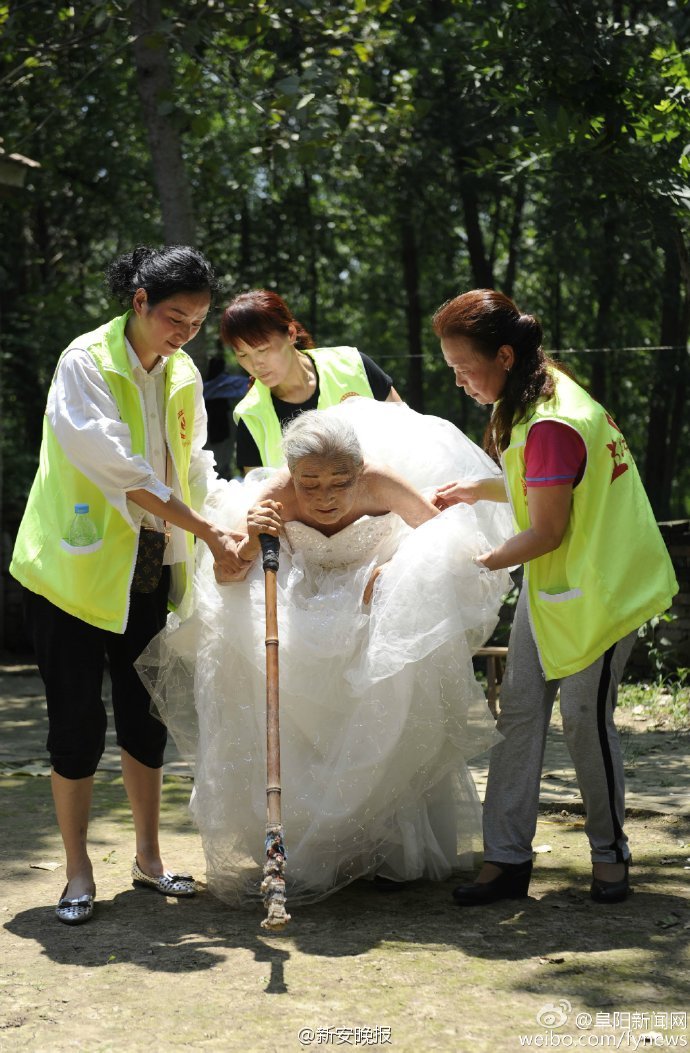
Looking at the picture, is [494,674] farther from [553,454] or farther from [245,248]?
[245,248]

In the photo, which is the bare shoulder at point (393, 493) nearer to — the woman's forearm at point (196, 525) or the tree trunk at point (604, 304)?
the woman's forearm at point (196, 525)

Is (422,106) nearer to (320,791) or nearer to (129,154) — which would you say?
(320,791)

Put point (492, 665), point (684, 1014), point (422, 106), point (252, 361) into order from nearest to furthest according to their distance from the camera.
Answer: point (684, 1014)
point (252, 361)
point (492, 665)
point (422, 106)

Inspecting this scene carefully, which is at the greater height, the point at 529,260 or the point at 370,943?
the point at 529,260

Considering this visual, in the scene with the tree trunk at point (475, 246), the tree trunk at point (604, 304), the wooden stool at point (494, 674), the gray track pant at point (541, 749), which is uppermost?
the tree trunk at point (475, 246)

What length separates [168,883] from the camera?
3664 mm

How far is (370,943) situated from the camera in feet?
10.3

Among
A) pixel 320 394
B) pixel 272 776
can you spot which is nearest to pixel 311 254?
pixel 320 394

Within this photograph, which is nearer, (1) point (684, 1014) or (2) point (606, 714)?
(1) point (684, 1014)

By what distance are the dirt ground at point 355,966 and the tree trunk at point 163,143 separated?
4521 millimetres

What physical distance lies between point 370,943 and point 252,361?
207 centimetres

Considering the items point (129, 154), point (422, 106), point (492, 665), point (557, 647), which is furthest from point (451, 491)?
point (129, 154)

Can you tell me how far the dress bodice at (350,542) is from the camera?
145 inches

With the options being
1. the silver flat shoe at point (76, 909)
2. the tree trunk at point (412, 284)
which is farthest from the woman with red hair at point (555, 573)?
the tree trunk at point (412, 284)
